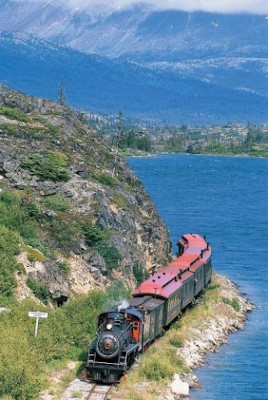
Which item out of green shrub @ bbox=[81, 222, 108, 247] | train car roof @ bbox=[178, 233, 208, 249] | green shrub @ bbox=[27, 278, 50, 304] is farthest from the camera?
train car roof @ bbox=[178, 233, 208, 249]

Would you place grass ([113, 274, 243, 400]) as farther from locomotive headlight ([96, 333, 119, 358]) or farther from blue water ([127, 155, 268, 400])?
blue water ([127, 155, 268, 400])

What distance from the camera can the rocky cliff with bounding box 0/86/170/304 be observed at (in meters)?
62.8

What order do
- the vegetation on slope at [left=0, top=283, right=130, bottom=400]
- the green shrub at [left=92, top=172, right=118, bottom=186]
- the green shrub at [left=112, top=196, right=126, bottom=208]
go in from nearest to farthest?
1. the vegetation on slope at [left=0, top=283, right=130, bottom=400]
2. the green shrub at [left=112, top=196, right=126, bottom=208]
3. the green shrub at [left=92, top=172, right=118, bottom=186]

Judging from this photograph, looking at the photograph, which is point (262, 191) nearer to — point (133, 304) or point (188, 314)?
point (188, 314)

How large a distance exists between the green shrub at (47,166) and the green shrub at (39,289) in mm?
18975

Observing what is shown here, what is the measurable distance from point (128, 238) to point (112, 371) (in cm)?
3013

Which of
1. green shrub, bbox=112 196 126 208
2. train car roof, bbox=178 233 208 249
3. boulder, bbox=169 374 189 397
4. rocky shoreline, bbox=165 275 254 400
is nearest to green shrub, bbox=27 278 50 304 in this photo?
rocky shoreline, bbox=165 275 254 400

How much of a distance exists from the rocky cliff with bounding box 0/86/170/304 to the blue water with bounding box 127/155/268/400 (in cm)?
973

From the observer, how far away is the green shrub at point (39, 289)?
56906mm

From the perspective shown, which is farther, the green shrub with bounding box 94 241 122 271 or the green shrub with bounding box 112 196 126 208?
the green shrub with bounding box 112 196 126 208

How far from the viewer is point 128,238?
248ft

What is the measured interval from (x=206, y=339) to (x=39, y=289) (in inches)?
531

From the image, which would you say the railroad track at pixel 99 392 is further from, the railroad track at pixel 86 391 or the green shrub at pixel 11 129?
the green shrub at pixel 11 129

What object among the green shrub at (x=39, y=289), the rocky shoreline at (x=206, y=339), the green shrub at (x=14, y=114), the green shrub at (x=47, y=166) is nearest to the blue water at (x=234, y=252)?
the rocky shoreline at (x=206, y=339)
